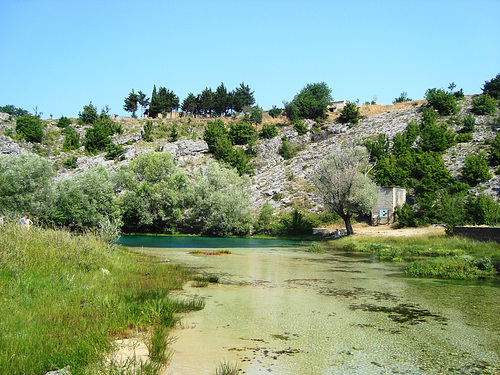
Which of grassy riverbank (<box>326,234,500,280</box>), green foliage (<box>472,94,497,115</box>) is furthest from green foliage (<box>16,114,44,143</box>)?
green foliage (<box>472,94,497,115</box>)

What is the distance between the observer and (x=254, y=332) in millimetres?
8422

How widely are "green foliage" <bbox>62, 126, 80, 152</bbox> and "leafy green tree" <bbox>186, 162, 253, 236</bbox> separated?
42303 millimetres

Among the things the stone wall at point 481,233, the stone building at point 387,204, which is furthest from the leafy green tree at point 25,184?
the stone building at point 387,204

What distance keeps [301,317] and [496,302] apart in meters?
6.66

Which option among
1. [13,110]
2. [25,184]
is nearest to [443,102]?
[25,184]

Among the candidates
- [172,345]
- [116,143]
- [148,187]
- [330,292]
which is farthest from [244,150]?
[172,345]

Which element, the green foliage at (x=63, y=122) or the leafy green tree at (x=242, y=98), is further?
the leafy green tree at (x=242, y=98)

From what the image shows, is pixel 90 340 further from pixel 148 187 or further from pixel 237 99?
pixel 237 99

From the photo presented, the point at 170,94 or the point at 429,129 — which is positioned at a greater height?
the point at 170,94

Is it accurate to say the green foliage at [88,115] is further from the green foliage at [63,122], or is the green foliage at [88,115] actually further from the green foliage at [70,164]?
the green foliage at [70,164]

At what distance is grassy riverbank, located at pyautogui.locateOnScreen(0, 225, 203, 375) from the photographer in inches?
220

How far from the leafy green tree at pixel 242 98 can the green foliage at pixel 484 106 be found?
58.9m

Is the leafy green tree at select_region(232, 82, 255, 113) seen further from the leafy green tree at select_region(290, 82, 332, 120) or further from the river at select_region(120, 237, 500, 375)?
the river at select_region(120, 237, 500, 375)

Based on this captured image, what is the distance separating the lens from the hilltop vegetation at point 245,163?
138 ft
